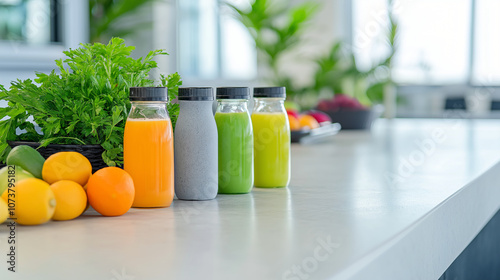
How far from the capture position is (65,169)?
33.4 inches

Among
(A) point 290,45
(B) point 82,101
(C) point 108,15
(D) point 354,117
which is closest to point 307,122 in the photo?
(D) point 354,117

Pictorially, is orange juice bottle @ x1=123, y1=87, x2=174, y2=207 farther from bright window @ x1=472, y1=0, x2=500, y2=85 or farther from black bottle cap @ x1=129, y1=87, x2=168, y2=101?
bright window @ x1=472, y1=0, x2=500, y2=85

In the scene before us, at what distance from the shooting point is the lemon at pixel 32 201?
756 mm

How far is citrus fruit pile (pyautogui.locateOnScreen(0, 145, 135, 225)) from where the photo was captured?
76 centimetres

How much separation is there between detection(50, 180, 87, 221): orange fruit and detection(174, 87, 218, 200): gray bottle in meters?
0.18

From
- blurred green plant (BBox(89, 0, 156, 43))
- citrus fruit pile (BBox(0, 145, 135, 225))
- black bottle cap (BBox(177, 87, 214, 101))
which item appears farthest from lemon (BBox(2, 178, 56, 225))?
blurred green plant (BBox(89, 0, 156, 43))

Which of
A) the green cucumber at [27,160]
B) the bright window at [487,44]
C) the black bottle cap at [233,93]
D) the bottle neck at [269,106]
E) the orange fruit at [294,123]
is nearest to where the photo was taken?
the green cucumber at [27,160]

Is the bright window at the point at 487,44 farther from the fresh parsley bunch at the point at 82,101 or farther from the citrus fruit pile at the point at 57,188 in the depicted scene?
the citrus fruit pile at the point at 57,188

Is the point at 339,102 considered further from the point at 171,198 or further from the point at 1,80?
the point at 171,198

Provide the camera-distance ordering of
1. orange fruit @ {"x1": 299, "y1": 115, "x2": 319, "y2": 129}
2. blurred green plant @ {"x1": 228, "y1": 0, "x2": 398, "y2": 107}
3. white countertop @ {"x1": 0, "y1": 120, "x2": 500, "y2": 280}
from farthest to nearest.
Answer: blurred green plant @ {"x1": 228, "y1": 0, "x2": 398, "y2": 107} → orange fruit @ {"x1": 299, "y1": 115, "x2": 319, "y2": 129} → white countertop @ {"x1": 0, "y1": 120, "x2": 500, "y2": 280}

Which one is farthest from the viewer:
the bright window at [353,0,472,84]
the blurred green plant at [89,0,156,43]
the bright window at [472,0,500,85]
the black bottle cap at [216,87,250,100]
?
the bright window at [353,0,472,84]

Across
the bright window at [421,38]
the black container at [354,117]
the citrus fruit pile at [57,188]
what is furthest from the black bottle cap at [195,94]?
the bright window at [421,38]

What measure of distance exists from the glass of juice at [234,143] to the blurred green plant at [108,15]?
3141 mm

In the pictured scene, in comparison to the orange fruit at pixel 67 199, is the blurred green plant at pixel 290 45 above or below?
above
